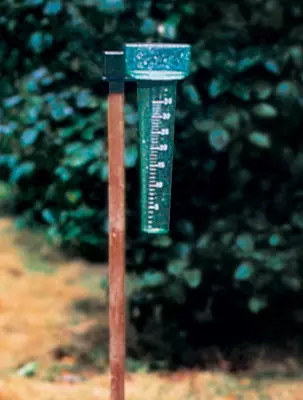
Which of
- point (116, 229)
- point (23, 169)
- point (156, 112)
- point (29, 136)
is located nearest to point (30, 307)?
point (23, 169)

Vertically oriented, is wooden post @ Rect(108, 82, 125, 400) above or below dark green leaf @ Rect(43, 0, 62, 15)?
below

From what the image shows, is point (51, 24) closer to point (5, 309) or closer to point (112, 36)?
point (112, 36)

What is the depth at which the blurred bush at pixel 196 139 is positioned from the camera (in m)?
2.66

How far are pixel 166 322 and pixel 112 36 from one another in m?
1.17

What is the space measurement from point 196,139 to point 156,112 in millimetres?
998

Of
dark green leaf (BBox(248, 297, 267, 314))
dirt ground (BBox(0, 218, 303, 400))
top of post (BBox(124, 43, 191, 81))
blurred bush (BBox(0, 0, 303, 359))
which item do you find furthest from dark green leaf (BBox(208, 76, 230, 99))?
dirt ground (BBox(0, 218, 303, 400))

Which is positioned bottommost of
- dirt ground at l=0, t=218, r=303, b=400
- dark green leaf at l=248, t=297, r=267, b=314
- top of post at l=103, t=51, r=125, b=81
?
dirt ground at l=0, t=218, r=303, b=400

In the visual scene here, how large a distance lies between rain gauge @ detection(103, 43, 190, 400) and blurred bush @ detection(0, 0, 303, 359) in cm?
80

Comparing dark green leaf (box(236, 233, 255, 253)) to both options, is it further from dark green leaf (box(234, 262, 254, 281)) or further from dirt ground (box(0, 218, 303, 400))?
dirt ground (box(0, 218, 303, 400))

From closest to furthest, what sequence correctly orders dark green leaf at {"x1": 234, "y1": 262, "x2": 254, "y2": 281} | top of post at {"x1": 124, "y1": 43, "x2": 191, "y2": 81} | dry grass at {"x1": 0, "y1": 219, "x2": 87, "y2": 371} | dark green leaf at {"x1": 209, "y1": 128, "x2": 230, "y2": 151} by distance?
1. top of post at {"x1": 124, "y1": 43, "x2": 191, "y2": 81}
2. dark green leaf at {"x1": 209, "y1": 128, "x2": 230, "y2": 151}
3. dark green leaf at {"x1": 234, "y1": 262, "x2": 254, "y2": 281}
4. dry grass at {"x1": 0, "y1": 219, "x2": 87, "y2": 371}

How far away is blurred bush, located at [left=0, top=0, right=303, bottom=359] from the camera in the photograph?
8.73 feet

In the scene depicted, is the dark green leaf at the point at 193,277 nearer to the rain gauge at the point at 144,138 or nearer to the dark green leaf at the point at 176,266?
the dark green leaf at the point at 176,266

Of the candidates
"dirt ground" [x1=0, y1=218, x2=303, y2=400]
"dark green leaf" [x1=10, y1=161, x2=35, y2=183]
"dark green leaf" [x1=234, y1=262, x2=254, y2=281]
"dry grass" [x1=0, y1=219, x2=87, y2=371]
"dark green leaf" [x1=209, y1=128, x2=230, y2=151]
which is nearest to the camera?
"dark green leaf" [x1=209, y1=128, x2=230, y2=151]

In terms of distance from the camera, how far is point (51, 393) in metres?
2.71
